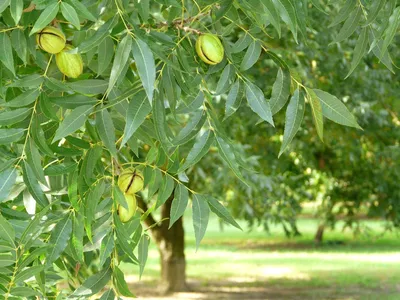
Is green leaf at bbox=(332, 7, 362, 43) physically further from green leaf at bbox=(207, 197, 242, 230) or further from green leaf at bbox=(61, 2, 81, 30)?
green leaf at bbox=(61, 2, 81, 30)

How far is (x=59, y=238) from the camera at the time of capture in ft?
Result: 5.09

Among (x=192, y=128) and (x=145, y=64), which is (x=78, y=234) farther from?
(x=145, y=64)

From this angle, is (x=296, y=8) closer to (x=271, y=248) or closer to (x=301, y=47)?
(x=301, y=47)

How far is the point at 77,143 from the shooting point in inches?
60.6

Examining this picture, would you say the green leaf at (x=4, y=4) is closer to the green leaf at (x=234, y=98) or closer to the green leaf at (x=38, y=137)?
the green leaf at (x=38, y=137)

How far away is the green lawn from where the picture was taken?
444 inches

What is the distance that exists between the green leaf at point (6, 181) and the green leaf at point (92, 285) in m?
0.30

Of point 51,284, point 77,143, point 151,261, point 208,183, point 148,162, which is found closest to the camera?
point 77,143

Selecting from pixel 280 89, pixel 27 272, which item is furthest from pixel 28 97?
pixel 280 89

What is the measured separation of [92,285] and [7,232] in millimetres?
247

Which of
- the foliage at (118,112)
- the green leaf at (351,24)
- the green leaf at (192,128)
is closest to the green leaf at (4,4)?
the foliage at (118,112)

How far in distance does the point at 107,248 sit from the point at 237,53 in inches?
18.9

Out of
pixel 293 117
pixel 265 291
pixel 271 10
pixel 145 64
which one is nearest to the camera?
pixel 145 64

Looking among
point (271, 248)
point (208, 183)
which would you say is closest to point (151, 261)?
point (271, 248)
